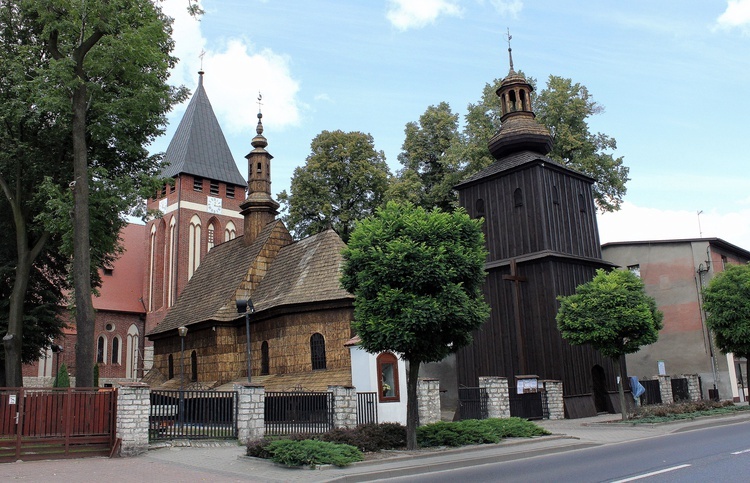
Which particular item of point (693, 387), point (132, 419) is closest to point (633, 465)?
point (132, 419)

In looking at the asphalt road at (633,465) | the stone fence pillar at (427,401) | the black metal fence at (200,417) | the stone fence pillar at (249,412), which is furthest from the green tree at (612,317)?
the black metal fence at (200,417)

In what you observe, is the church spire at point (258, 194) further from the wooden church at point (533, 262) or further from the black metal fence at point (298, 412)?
the black metal fence at point (298, 412)

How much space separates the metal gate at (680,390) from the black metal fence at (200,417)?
19961 millimetres

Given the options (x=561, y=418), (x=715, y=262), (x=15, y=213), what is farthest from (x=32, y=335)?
(x=715, y=262)

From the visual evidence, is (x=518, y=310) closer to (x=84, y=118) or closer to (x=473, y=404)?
(x=473, y=404)

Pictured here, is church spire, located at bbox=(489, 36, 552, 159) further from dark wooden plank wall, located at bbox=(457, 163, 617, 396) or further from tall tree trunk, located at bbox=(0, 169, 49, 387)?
tall tree trunk, located at bbox=(0, 169, 49, 387)

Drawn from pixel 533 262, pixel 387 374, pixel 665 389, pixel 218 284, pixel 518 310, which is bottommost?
pixel 665 389

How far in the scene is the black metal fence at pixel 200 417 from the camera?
16562 mm

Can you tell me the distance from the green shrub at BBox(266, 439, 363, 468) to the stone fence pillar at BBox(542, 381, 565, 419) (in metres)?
12.6

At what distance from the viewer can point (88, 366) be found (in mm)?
16703

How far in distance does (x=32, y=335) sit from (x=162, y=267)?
74.8 feet

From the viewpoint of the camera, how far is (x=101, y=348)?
4497 centimetres

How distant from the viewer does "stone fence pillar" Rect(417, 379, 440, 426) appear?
756 inches

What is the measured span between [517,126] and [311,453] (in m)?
20.9
